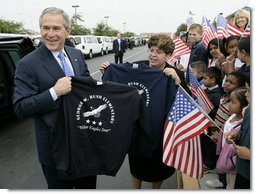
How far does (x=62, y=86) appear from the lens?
8.37 ft

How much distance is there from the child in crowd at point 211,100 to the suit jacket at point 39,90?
2.23 m

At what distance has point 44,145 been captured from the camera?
2.67 meters

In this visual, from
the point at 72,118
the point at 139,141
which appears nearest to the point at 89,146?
the point at 72,118

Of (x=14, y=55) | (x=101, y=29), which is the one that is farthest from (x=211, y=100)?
(x=101, y=29)

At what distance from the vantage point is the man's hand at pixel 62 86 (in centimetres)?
253

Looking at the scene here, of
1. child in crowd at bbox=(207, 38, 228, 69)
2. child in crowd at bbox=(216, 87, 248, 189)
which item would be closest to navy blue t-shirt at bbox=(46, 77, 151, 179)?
child in crowd at bbox=(216, 87, 248, 189)

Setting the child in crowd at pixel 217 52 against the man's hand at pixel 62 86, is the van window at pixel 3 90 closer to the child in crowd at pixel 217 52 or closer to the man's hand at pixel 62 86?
the child in crowd at pixel 217 52

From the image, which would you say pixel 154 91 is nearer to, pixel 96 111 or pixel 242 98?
pixel 96 111

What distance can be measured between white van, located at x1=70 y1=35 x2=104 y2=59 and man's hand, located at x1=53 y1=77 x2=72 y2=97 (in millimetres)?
21978

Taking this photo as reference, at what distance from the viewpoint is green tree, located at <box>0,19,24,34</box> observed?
28078 millimetres

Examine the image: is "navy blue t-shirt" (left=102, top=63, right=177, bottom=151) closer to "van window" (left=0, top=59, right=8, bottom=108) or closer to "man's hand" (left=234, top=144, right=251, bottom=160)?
"man's hand" (left=234, top=144, right=251, bottom=160)

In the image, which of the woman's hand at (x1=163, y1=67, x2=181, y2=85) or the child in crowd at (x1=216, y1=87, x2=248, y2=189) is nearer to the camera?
the woman's hand at (x1=163, y1=67, x2=181, y2=85)

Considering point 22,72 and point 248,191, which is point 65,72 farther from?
point 248,191

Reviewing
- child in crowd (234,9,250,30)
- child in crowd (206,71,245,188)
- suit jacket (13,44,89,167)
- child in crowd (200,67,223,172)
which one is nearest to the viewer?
suit jacket (13,44,89,167)
